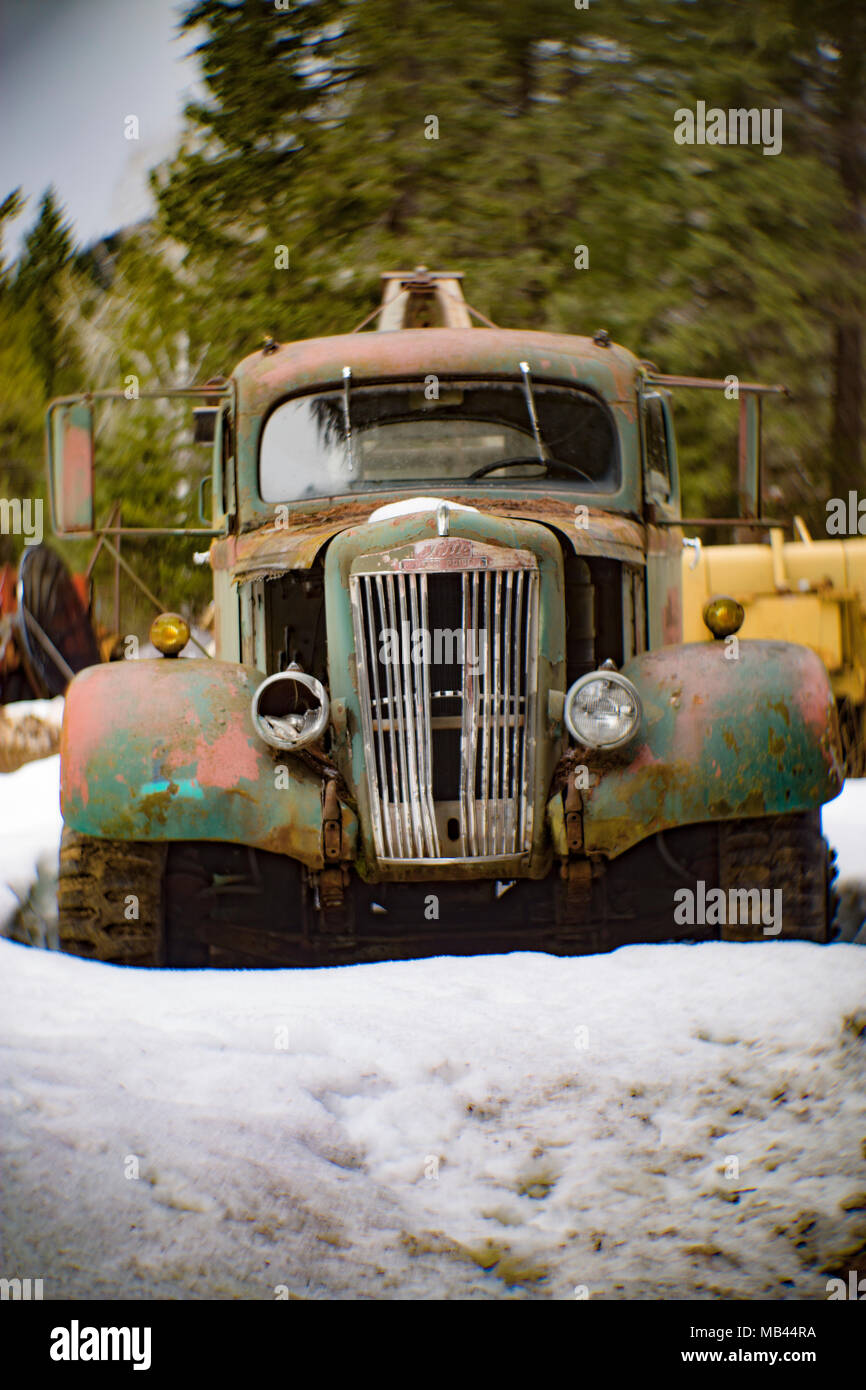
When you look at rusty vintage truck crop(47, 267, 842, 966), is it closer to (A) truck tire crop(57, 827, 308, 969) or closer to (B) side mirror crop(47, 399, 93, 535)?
(A) truck tire crop(57, 827, 308, 969)

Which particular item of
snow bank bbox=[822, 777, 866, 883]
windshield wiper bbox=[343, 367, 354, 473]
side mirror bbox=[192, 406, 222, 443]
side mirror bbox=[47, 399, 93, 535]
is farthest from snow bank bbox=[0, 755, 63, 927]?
snow bank bbox=[822, 777, 866, 883]

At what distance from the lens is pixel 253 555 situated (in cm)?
473

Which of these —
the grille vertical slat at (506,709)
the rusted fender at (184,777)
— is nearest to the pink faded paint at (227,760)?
the rusted fender at (184,777)

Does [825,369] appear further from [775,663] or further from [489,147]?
[775,663]

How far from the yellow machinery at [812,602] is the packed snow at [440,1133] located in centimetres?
663

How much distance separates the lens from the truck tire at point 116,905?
3768mm

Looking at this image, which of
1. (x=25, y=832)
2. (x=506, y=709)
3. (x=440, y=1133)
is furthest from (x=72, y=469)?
(x=440, y=1133)

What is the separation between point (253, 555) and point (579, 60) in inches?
116

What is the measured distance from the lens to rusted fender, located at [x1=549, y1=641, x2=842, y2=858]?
12.3ft

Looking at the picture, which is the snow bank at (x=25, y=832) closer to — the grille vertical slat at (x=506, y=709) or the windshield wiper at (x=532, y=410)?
the grille vertical slat at (x=506, y=709)

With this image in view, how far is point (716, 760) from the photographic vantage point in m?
3.76

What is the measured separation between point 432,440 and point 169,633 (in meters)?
1.30

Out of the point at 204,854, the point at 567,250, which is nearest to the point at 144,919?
the point at 204,854

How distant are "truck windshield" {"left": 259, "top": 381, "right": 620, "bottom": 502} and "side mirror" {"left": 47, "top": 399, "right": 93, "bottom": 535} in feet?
2.31
